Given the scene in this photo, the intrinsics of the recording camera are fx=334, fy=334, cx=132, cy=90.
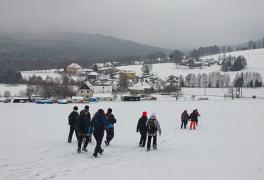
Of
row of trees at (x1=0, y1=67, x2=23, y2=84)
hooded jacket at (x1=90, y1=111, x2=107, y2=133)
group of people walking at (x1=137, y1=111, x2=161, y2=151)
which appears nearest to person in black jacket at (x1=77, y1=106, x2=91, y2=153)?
hooded jacket at (x1=90, y1=111, x2=107, y2=133)

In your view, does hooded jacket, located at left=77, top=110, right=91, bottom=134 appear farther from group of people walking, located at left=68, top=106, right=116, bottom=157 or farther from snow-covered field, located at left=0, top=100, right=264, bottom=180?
snow-covered field, located at left=0, top=100, right=264, bottom=180

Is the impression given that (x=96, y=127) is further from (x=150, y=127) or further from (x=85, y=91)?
(x=85, y=91)

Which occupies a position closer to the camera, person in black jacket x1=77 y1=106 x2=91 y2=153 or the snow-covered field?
the snow-covered field

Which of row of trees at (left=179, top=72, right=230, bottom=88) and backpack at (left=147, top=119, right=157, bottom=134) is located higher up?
row of trees at (left=179, top=72, right=230, bottom=88)

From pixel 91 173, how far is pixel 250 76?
6336 inches

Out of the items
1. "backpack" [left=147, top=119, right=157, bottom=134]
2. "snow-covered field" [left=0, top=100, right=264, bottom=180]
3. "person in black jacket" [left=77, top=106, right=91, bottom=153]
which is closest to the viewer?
"snow-covered field" [left=0, top=100, right=264, bottom=180]

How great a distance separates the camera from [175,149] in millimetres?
16391

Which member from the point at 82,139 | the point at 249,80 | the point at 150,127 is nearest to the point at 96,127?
the point at 82,139

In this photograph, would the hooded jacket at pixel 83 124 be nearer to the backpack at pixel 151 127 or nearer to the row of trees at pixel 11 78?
the backpack at pixel 151 127

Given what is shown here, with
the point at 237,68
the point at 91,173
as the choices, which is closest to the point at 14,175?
the point at 91,173

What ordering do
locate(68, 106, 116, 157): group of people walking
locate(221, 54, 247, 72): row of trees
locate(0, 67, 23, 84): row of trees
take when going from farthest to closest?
locate(221, 54, 247, 72): row of trees
locate(0, 67, 23, 84): row of trees
locate(68, 106, 116, 157): group of people walking

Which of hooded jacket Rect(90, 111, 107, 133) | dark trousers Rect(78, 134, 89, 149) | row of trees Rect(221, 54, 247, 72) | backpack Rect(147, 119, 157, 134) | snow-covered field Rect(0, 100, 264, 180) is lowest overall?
snow-covered field Rect(0, 100, 264, 180)

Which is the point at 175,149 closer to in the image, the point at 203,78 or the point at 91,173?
the point at 91,173

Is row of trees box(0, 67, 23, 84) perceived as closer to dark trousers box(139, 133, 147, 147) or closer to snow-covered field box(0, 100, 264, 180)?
snow-covered field box(0, 100, 264, 180)
